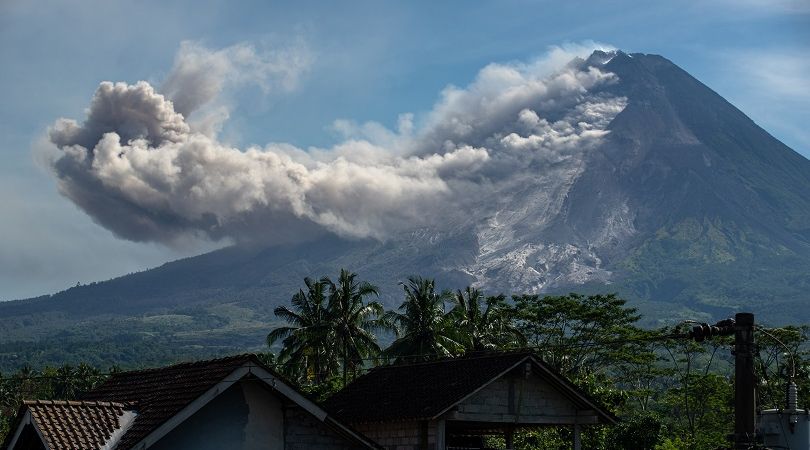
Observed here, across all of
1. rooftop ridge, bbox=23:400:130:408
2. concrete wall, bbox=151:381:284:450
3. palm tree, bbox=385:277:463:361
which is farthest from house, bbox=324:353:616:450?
palm tree, bbox=385:277:463:361

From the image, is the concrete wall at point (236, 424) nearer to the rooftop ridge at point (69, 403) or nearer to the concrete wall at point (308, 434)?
the concrete wall at point (308, 434)

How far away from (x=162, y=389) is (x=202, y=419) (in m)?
1.92

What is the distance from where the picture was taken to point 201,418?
2545cm

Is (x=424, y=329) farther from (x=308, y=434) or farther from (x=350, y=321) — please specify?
(x=308, y=434)

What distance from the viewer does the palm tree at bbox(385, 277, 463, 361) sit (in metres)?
78.0

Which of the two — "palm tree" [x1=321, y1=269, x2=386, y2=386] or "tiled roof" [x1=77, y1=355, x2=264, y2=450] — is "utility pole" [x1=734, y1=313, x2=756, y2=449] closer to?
"tiled roof" [x1=77, y1=355, x2=264, y2=450]

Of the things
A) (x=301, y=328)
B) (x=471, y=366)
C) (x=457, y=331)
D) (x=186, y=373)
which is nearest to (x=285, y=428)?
(x=186, y=373)

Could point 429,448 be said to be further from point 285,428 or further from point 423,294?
point 423,294

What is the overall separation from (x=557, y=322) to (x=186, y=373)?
62.9 m

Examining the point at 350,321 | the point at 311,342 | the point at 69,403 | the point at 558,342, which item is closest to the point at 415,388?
the point at 69,403

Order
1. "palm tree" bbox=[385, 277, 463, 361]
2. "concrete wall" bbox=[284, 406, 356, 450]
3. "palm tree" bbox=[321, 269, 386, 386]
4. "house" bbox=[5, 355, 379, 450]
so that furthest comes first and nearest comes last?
"palm tree" bbox=[321, 269, 386, 386] < "palm tree" bbox=[385, 277, 463, 361] < "concrete wall" bbox=[284, 406, 356, 450] < "house" bbox=[5, 355, 379, 450]

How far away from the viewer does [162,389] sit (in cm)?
2698

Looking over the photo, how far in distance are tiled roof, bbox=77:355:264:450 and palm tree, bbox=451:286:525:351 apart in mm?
49600

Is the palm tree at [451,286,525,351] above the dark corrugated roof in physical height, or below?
above
